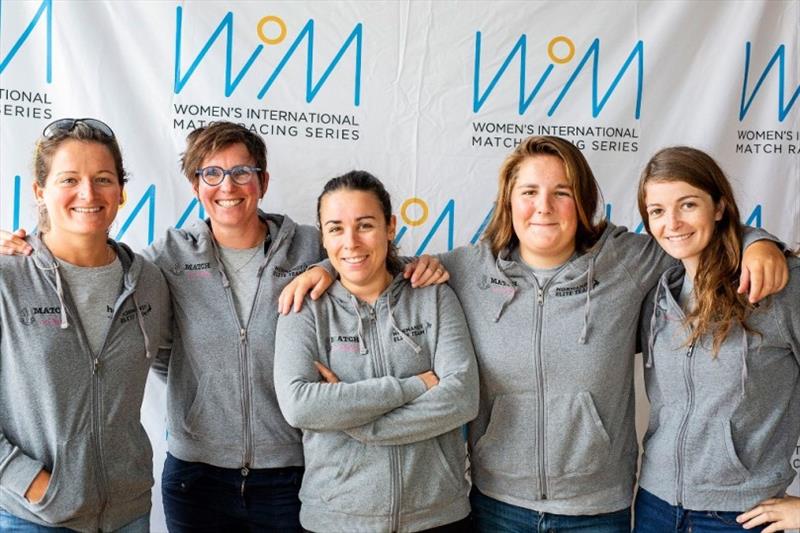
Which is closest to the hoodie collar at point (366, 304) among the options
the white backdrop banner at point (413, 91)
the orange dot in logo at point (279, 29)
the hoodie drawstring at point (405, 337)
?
the hoodie drawstring at point (405, 337)

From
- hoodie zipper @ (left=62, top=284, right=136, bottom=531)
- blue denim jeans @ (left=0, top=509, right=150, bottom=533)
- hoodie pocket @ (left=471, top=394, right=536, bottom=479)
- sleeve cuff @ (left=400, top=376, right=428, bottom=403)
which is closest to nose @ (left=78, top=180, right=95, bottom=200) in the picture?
hoodie zipper @ (left=62, top=284, right=136, bottom=531)

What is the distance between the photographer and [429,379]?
72.6 inches

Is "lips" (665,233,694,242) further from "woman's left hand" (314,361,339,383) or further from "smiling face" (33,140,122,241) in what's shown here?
"smiling face" (33,140,122,241)

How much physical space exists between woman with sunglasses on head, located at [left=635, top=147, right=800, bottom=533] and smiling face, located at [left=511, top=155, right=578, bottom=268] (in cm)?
23

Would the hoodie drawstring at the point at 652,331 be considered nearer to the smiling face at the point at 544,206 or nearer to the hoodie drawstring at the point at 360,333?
the smiling face at the point at 544,206

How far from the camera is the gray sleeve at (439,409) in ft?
5.79

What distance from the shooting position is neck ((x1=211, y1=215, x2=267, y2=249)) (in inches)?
84.0

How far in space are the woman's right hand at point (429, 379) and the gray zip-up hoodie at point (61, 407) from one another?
28.7 inches

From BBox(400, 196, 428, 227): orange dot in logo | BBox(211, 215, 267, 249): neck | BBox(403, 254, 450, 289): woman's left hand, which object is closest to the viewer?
BBox(403, 254, 450, 289): woman's left hand

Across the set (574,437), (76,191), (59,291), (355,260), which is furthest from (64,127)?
(574,437)

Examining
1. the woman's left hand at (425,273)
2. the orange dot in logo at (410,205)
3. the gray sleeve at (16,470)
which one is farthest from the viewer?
the orange dot in logo at (410,205)

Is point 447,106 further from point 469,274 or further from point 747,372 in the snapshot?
point 747,372

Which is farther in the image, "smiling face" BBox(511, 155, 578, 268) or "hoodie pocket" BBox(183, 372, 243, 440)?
"hoodie pocket" BBox(183, 372, 243, 440)

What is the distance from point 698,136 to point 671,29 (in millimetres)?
418
